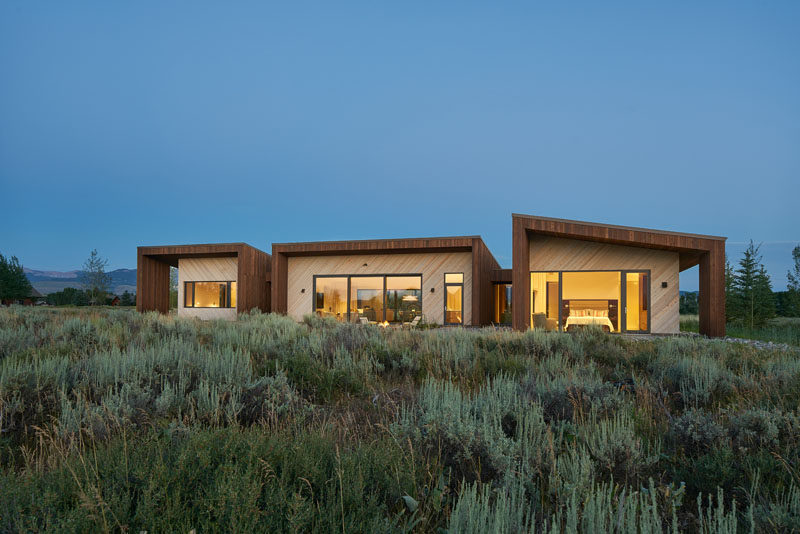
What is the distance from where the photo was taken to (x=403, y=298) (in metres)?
18.4

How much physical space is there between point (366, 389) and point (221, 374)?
1.54m

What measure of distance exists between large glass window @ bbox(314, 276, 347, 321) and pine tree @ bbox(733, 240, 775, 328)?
2110 cm

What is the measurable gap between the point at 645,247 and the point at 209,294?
20.8 meters

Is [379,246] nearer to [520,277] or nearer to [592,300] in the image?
[520,277]

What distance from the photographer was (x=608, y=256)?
47.6ft

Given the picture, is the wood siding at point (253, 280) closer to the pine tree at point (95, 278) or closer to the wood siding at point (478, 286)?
the wood siding at point (478, 286)

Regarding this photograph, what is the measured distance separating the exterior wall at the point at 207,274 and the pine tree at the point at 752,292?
27.1 m

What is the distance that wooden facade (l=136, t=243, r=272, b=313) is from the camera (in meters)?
18.9

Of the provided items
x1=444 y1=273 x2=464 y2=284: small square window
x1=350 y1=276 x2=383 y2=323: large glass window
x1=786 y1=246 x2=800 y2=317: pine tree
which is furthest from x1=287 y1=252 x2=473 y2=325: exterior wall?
x1=786 y1=246 x2=800 y2=317: pine tree

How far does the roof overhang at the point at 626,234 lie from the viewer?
39.6 ft

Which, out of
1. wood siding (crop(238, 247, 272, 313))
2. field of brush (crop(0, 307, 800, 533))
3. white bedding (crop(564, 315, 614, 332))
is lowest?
white bedding (crop(564, 315, 614, 332))

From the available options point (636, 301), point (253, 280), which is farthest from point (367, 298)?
point (636, 301)

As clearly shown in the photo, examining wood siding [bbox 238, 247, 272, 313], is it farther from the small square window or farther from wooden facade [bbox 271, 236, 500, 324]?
the small square window

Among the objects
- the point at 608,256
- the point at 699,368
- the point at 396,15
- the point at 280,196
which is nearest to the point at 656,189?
the point at 396,15
